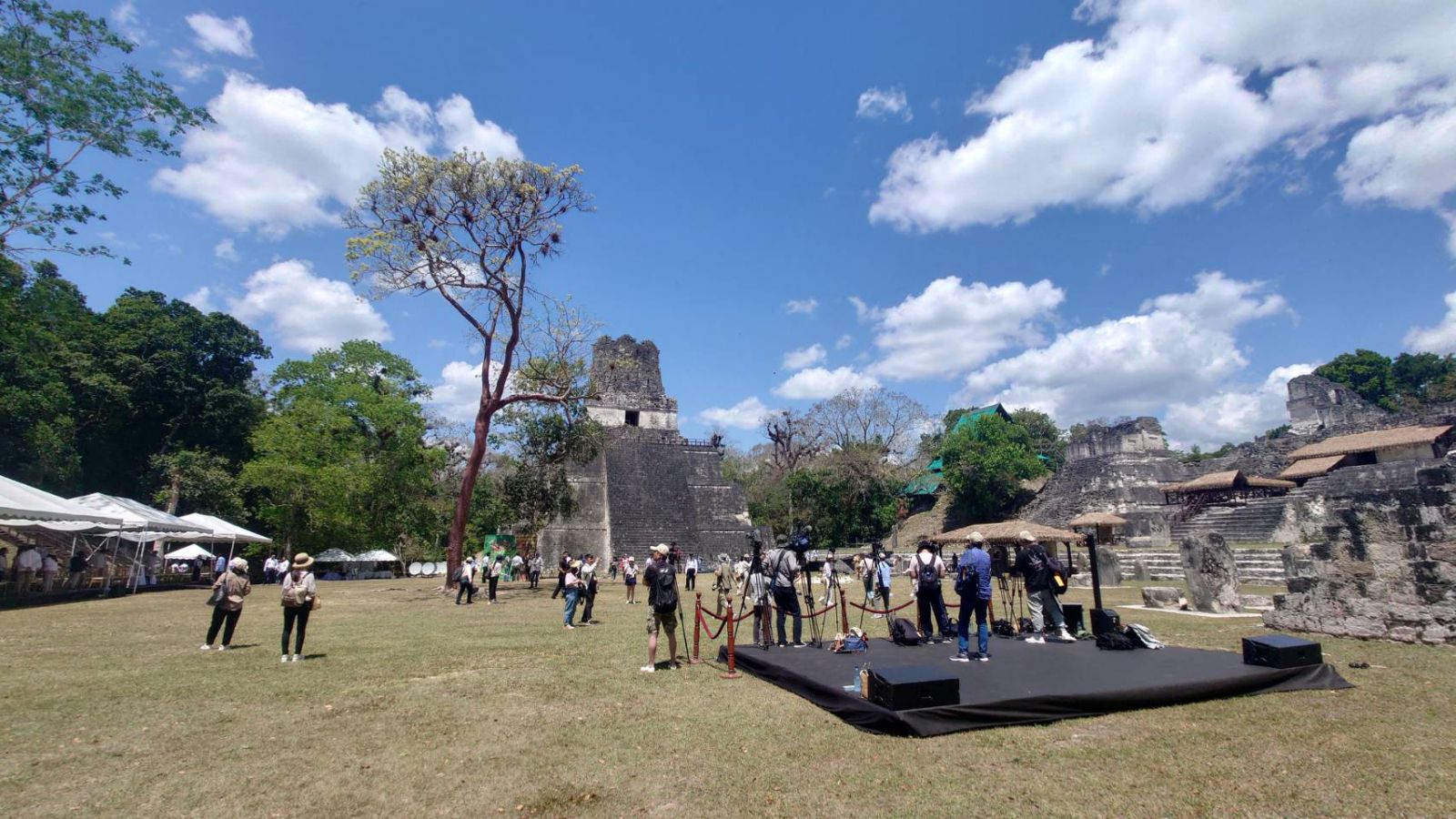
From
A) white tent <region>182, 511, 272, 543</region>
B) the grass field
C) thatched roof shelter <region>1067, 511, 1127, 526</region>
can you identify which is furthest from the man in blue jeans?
white tent <region>182, 511, 272, 543</region>

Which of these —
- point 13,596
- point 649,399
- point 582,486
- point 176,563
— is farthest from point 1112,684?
point 649,399

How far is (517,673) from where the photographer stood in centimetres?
718

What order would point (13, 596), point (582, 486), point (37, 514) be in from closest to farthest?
point (37, 514) → point (13, 596) → point (582, 486)

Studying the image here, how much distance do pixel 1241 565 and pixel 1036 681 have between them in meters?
15.8

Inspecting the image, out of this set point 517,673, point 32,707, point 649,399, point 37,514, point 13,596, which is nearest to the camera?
point 32,707

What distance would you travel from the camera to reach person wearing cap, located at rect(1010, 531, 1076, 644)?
27.8ft

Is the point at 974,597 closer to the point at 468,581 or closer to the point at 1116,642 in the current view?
the point at 1116,642

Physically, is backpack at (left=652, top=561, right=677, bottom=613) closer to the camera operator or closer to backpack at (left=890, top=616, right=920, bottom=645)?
the camera operator

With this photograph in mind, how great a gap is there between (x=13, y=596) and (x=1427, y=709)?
24104mm

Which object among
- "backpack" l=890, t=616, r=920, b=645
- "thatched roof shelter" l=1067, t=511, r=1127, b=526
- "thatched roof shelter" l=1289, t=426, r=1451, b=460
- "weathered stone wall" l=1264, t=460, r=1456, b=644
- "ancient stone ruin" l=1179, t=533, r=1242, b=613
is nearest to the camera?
"weathered stone wall" l=1264, t=460, r=1456, b=644

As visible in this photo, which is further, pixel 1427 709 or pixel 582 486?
pixel 582 486

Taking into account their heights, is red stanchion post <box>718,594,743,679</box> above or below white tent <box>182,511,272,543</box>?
below

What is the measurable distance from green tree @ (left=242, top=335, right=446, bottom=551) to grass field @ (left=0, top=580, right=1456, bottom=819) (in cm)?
1868

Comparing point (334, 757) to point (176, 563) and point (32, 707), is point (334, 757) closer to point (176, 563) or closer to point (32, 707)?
point (32, 707)
